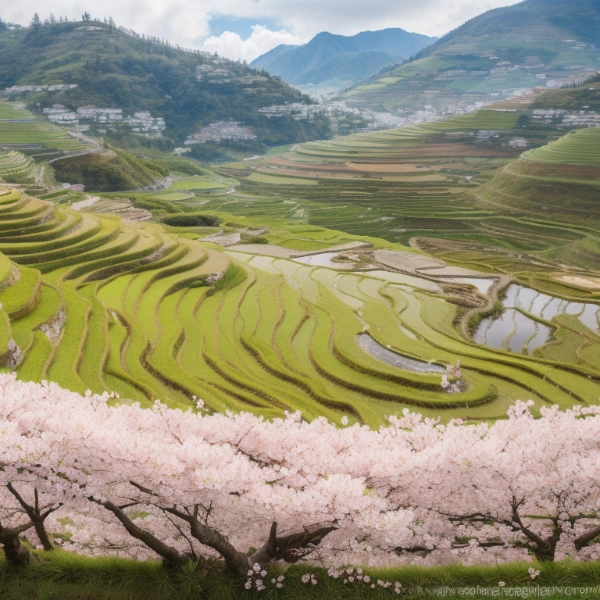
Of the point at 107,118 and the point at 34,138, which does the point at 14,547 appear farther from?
the point at 107,118

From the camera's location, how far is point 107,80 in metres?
158

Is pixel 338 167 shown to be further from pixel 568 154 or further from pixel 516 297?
pixel 516 297

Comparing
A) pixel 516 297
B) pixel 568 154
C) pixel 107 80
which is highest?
pixel 107 80

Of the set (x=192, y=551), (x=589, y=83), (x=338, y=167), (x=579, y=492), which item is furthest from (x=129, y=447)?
(x=589, y=83)

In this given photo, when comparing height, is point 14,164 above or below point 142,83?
below

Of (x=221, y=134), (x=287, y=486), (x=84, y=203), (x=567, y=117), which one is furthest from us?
(x=221, y=134)

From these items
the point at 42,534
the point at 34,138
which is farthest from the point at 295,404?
the point at 34,138

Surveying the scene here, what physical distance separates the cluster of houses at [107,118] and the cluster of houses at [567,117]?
10744 cm

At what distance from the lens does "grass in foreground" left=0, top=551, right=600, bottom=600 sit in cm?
758

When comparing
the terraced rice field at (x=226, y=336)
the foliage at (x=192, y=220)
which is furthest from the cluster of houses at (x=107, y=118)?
the terraced rice field at (x=226, y=336)

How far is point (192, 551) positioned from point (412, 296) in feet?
88.6

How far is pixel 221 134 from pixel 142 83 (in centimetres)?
3950

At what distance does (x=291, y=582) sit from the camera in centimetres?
782

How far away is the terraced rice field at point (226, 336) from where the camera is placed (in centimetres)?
1803
